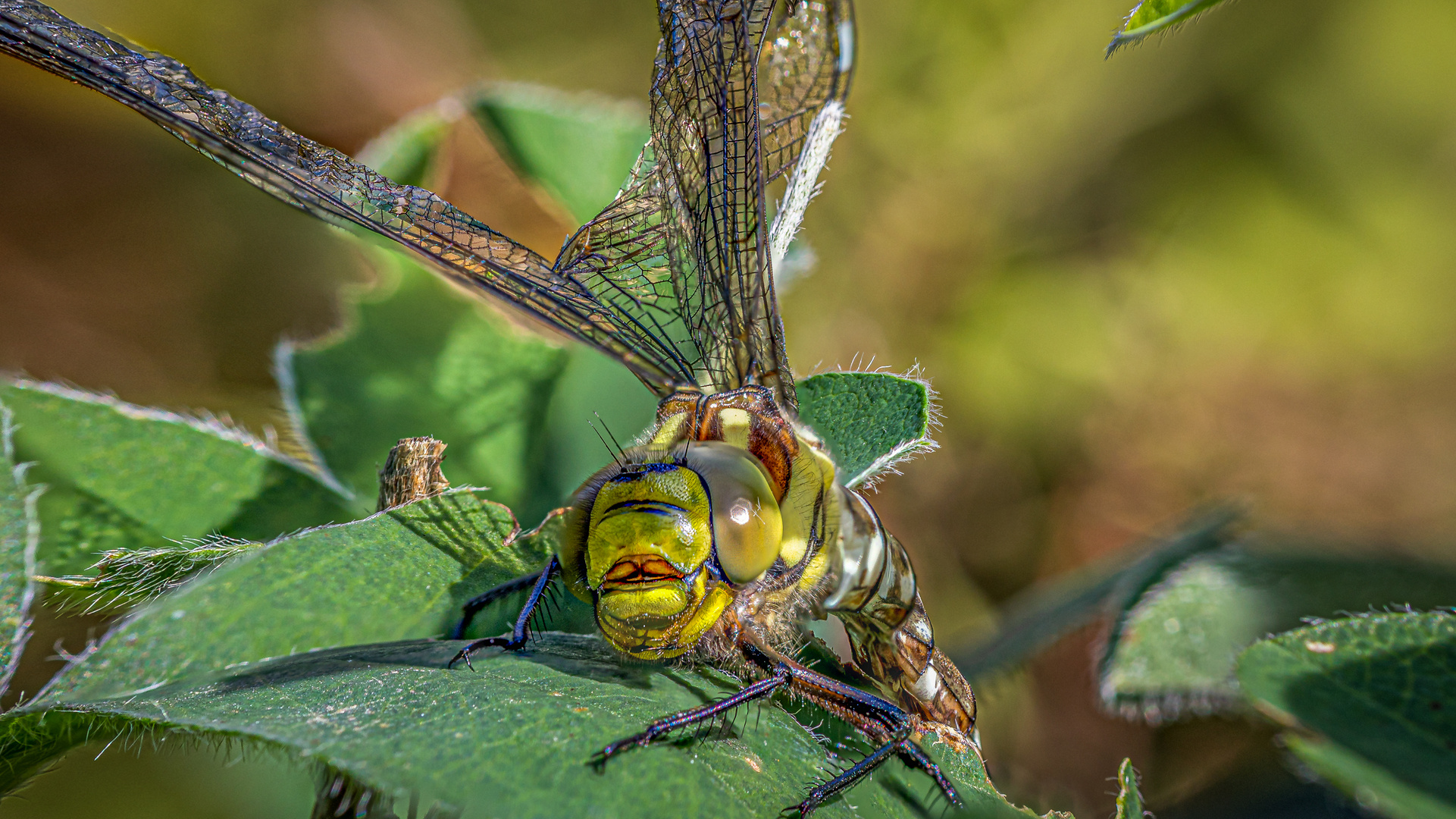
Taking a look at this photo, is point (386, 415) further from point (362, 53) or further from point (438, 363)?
point (362, 53)

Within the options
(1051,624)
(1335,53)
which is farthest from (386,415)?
(1335,53)

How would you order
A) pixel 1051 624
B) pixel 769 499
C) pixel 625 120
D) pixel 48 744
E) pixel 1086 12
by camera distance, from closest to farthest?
pixel 48 744 < pixel 769 499 < pixel 1051 624 < pixel 625 120 < pixel 1086 12

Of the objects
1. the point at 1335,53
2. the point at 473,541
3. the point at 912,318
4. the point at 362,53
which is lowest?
the point at 473,541

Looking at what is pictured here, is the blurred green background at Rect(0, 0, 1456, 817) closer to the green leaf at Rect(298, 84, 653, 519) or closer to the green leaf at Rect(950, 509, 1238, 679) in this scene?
the green leaf at Rect(950, 509, 1238, 679)

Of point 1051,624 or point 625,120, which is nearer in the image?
point 1051,624

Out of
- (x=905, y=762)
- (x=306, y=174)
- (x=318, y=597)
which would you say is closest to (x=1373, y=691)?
(x=905, y=762)

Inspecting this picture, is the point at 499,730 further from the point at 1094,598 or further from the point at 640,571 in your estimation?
the point at 1094,598
